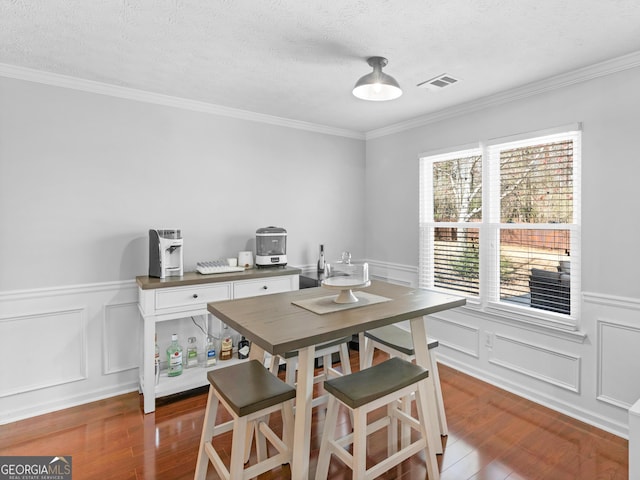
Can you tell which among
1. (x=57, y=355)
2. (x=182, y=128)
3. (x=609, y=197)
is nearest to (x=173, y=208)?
(x=182, y=128)

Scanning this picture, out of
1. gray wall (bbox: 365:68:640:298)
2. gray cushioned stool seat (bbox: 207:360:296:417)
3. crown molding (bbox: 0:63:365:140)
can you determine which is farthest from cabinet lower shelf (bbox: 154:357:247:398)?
gray wall (bbox: 365:68:640:298)

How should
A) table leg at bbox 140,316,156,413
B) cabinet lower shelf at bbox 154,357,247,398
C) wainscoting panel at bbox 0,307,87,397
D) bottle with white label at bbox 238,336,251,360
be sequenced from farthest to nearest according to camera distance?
bottle with white label at bbox 238,336,251,360, cabinet lower shelf at bbox 154,357,247,398, table leg at bbox 140,316,156,413, wainscoting panel at bbox 0,307,87,397

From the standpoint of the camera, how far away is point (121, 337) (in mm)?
2920

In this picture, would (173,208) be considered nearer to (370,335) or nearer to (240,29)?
(240,29)

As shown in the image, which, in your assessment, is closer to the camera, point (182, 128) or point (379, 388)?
point (379, 388)

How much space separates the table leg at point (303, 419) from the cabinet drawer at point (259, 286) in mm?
1479

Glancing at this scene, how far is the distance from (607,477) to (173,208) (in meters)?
3.45

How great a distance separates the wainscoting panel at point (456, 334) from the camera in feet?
10.6

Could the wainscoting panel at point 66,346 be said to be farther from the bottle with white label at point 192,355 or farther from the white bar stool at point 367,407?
the white bar stool at point 367,407

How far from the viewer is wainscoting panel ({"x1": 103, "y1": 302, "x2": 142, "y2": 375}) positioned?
113 inches

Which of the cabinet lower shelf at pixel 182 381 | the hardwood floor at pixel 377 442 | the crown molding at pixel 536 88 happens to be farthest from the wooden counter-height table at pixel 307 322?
the crown molding at pixel 536 88

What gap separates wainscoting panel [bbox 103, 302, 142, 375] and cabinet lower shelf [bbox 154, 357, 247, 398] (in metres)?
0.29

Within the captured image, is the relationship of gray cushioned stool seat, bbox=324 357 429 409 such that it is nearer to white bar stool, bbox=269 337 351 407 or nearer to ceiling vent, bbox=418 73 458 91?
white bar stool, bbox=269 337 351 407

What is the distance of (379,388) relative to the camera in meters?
1.70
